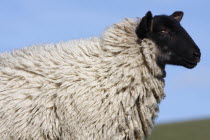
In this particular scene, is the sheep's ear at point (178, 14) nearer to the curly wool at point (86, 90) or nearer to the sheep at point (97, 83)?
the sheep at point (97, 83)

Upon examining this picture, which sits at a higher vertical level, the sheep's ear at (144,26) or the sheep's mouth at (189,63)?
the sheep's ear at (144,26)

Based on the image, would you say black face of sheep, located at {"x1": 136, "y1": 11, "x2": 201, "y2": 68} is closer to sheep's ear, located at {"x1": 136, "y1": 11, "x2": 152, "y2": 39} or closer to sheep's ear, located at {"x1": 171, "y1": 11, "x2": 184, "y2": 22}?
sheep's ear, located at {"x1": 136, "y1": 11, "x2": 152, "y2": 39}

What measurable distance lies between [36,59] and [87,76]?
1005 mm

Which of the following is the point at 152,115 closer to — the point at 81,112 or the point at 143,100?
the point at 143,100

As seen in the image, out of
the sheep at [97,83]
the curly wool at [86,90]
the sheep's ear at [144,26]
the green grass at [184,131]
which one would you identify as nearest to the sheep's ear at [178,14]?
the sheep at [97,83]

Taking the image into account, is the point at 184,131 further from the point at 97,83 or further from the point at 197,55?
the point at 97,83

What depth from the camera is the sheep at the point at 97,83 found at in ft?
28.2

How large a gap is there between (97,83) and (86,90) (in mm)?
217

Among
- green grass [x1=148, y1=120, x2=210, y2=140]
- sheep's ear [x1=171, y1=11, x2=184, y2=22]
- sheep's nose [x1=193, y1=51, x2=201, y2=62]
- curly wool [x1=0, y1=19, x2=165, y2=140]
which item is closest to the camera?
curly wool [x1=0, y1=19, x2=165, y2=140]

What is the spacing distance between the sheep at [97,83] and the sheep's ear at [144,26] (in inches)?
0.6

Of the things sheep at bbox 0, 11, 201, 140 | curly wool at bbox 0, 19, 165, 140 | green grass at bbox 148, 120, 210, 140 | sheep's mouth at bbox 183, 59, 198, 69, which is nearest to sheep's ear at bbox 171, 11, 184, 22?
sheep at bbox 0, 11, 201, 140

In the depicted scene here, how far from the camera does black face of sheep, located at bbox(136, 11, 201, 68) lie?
351 inches

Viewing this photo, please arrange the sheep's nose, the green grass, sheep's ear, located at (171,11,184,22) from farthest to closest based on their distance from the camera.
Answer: the green grass < sheep's ear, located at (171,11,184,22) < the sheep's nose

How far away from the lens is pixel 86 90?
8664mm
